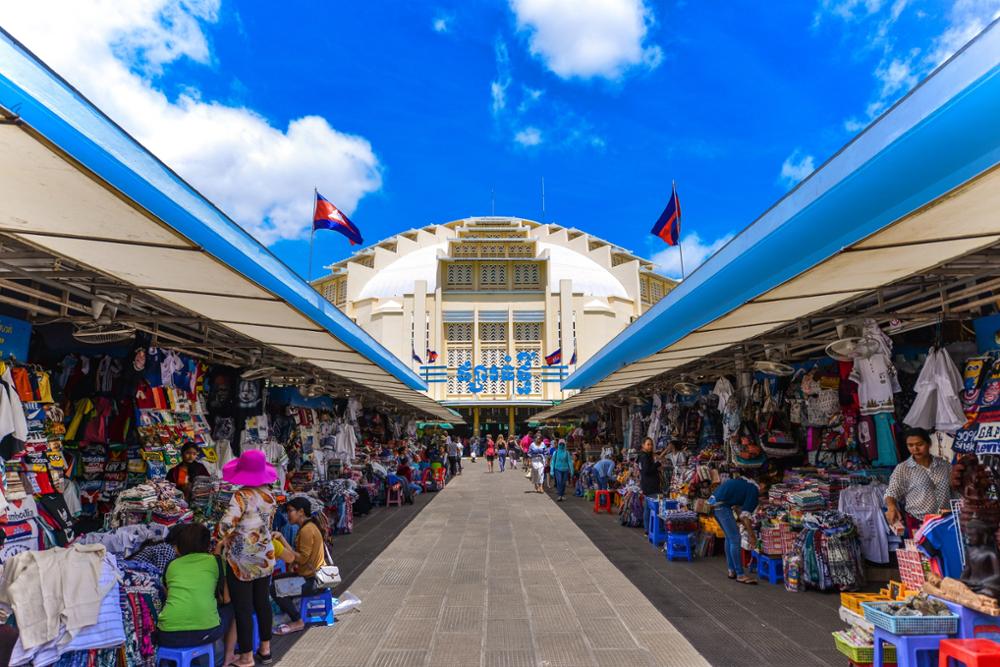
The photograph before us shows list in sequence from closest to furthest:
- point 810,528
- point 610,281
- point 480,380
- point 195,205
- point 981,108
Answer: point 981,108 < point 195,205 < point 810,528 < point 480,380 < point 610,281

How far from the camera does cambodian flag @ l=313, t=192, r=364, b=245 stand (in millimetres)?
8844

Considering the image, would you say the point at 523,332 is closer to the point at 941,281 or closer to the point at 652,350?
the point at 652,350

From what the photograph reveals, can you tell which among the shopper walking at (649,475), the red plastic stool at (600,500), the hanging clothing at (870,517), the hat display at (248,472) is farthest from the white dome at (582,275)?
the hat display at (248,472)

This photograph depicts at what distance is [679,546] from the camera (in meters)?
7.50

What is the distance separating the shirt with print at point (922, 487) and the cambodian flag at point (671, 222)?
19.5 feet

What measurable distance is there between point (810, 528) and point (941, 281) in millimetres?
2599

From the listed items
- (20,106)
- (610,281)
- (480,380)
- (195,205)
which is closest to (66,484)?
(195,205)

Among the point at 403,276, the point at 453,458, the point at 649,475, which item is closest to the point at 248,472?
the point at 649,475

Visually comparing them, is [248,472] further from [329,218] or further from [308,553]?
[329,218]

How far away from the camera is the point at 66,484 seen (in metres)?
5.48

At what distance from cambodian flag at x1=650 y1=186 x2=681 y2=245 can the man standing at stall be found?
19.4 feet

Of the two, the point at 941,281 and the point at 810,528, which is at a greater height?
the point at 941,281

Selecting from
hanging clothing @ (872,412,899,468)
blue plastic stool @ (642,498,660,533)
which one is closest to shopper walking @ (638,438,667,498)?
blue plastic stool @ (642,498,660,533)

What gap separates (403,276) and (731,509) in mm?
38795
